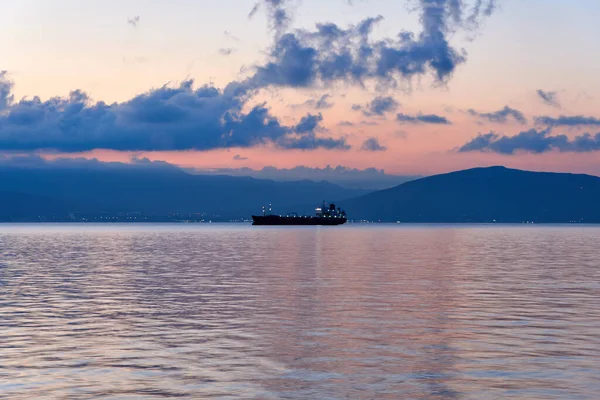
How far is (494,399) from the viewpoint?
20.2 meters

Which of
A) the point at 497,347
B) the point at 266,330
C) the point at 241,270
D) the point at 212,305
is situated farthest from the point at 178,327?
the point at 241,270

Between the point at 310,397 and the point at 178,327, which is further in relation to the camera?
the point at 178,327

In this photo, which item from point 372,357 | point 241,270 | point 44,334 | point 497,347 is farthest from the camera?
point 241,270

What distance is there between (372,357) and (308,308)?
14.1 meters

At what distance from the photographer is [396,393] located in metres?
20.8

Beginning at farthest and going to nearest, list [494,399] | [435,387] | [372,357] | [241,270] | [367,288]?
[241,270], [367,288], [372,357], [435,387], [494,399]

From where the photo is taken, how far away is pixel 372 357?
25875 millimetres

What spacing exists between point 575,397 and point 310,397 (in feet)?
22.4

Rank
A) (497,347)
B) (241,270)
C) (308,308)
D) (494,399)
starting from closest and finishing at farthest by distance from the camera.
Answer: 1. (494,399)
2. (497,347)
3. (308,308)
4. (241,270)

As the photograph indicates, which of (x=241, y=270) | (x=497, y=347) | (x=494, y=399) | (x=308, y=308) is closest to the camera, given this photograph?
(x=494, y=399)

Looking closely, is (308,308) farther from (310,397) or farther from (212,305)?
(310,397)

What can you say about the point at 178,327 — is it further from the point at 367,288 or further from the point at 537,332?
the point at 367,288

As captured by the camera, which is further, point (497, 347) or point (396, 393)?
point (497, 347)

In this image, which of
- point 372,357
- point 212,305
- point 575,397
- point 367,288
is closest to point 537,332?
point 372,357
